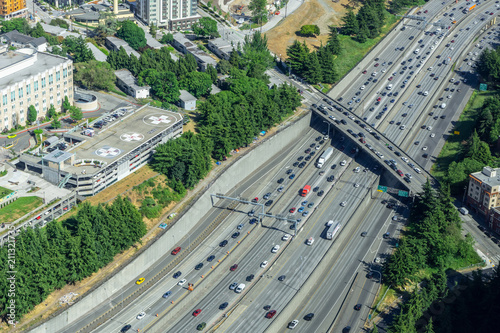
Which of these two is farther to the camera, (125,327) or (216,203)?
(216,203)

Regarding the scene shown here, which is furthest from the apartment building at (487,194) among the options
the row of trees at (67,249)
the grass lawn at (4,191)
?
the grass lawn at (4,191)

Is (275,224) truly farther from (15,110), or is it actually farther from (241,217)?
(15,110)

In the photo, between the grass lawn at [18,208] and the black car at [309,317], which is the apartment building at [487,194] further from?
the grass lawn at [18,208]

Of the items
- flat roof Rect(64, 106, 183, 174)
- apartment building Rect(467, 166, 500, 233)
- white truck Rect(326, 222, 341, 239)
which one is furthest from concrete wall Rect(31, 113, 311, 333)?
apartment building Rect(467, 166, 500, 233)

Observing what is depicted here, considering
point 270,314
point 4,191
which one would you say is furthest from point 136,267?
point 4,191

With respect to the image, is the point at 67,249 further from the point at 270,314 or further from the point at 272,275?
the point at 272,275

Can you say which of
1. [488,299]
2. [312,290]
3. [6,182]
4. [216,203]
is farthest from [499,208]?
[6,182]

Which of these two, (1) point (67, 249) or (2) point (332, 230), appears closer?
(1) point (67, 249)

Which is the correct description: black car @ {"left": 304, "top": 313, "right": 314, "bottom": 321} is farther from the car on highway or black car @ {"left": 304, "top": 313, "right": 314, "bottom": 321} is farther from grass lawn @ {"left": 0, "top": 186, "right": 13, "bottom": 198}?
grass lawn @ {"left": 0, "top": 186, "right": 13, "bottom": 198}
